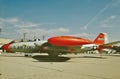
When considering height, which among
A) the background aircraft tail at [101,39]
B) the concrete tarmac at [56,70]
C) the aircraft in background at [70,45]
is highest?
the background aircraft tail at [101,39]

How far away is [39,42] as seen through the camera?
28484 mm

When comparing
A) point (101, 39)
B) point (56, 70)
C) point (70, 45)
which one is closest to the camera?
point (56, 70)

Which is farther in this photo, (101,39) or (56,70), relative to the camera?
(101,39)

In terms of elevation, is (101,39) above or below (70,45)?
above

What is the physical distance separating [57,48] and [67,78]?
1694 cm

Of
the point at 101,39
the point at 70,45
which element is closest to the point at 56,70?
the point at 70,45

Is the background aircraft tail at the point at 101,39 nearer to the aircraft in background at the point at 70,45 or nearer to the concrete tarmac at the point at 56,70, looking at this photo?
the aircraft in background at the point at 70,45

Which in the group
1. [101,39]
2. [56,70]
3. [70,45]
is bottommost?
[56,70]

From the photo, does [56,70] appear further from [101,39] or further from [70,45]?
[101,39]

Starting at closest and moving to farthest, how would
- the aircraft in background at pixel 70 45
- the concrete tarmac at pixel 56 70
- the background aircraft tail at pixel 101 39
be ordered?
the concrete tarmac at pixel 56 70 → the aircraft in background at pixel 70 45 → the background aircraft tail at pixel 101 39

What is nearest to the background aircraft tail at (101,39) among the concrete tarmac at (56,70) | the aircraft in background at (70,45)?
the aircraft in background at (70,45)

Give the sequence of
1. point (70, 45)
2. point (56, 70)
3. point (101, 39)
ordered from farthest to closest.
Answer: point (101, 39), point (70, 45), point (56, 70)

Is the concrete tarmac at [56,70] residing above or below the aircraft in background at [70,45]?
below

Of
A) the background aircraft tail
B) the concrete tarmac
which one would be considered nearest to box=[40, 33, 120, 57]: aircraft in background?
the background aircraft tail
